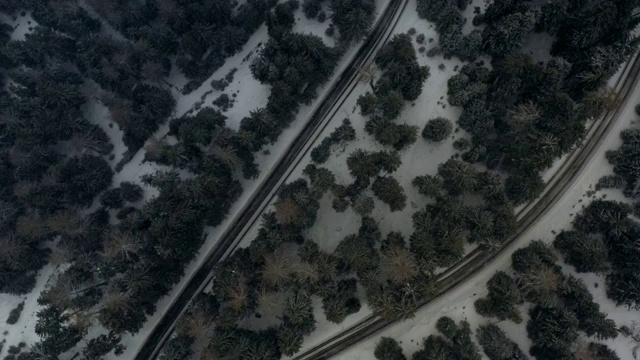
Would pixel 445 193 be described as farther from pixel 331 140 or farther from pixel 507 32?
pixel 507 32

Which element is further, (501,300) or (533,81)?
(533,81)

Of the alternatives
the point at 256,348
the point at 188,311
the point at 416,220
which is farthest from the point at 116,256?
the point at 416,220

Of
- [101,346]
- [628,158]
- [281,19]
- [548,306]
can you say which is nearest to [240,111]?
[281,19]

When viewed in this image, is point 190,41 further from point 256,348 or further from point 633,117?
point 633,117

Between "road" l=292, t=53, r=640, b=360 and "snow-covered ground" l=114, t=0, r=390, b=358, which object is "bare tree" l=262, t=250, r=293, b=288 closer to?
"snow-covered ground" l=114, t=0, r=390, b=358

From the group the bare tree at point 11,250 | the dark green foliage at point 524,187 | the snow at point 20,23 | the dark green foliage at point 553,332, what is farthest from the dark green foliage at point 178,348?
the snow at point 20,23

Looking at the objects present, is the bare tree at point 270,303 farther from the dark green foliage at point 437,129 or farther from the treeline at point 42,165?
the dark green foliage at point 437,129
